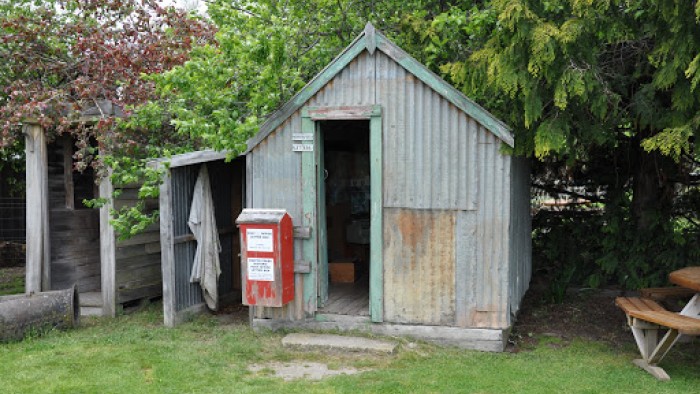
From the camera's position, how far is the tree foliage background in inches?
257

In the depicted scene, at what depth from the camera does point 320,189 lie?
794 centimetres

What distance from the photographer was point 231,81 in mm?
8570

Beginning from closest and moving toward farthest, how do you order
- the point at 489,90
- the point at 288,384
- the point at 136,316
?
the point at 288,384 < the point at 489,90 < the point at 136,316

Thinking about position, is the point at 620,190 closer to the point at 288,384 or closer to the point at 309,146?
the point at 309,146

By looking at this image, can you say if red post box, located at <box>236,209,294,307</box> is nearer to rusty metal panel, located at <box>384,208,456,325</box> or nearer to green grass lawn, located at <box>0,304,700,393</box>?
green grass lawn, located at <box>0,304,700,393</box>

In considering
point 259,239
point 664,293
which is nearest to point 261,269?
point 259,239

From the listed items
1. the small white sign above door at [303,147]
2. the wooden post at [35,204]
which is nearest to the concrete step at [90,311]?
the wooden post at [35,204]

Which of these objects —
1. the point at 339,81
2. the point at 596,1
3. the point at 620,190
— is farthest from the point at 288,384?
the point at 620,190

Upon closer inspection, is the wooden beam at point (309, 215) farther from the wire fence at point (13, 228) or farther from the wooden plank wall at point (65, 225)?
the wire fence at point (13, 228)

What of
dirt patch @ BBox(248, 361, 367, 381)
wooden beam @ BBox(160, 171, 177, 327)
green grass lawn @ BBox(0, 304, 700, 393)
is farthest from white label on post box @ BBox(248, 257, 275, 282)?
wooden beam @ BBox(160, 171, 177, 327)

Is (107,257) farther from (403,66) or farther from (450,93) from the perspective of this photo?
(450,93)

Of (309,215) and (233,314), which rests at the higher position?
(309,215)

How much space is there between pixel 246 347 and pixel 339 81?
314 cm

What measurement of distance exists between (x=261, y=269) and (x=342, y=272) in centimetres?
260
